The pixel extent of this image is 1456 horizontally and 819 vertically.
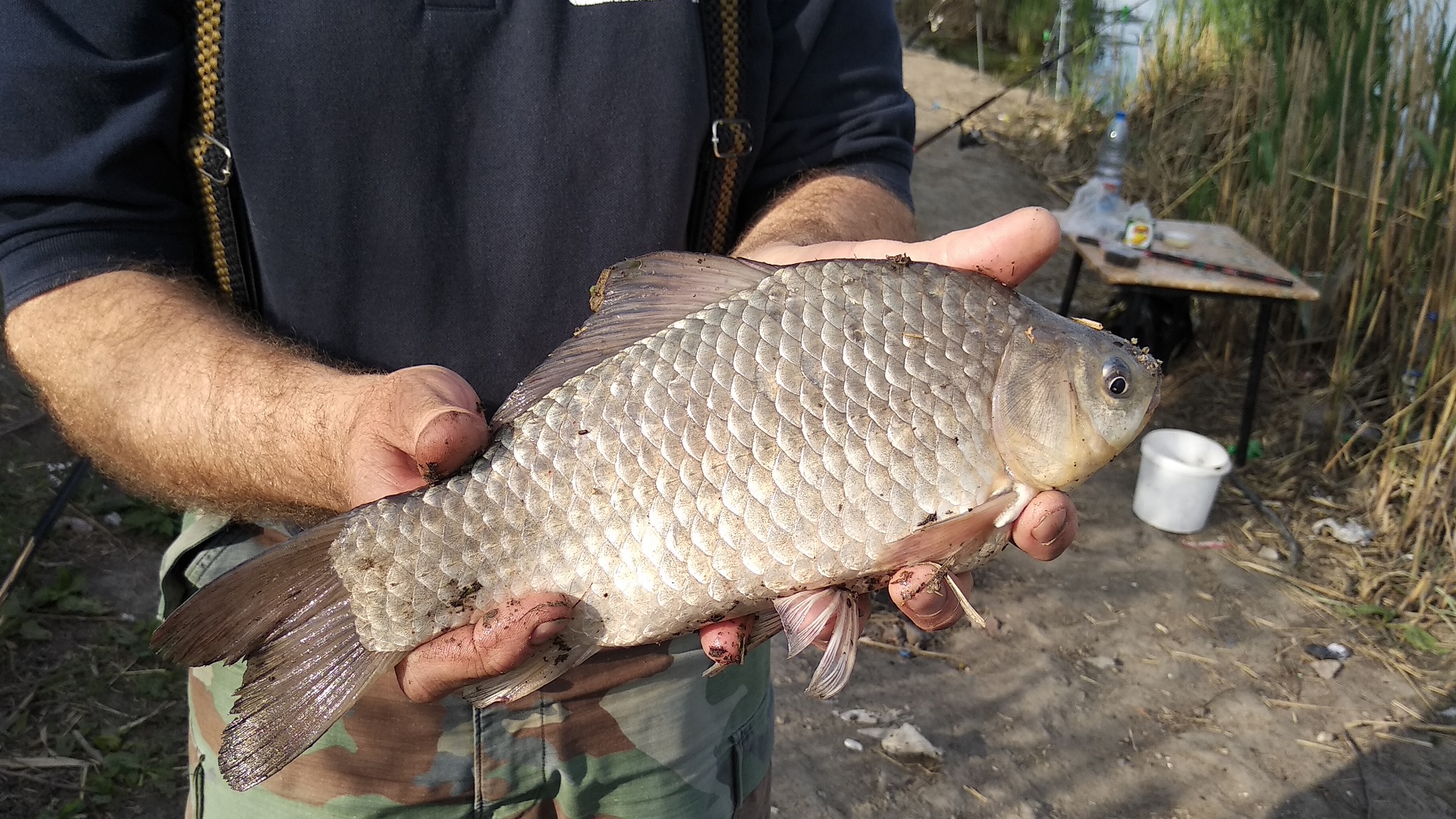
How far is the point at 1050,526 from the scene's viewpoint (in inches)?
49.2

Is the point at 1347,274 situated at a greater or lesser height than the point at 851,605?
lesser

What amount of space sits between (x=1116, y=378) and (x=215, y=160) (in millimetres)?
1164

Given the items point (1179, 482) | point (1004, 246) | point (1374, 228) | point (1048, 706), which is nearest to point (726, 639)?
point (1004, 246)

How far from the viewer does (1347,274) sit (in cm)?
464

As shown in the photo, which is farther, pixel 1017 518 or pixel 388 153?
pixel 388 153

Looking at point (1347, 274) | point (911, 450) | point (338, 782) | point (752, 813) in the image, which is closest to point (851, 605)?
point (911, 450)

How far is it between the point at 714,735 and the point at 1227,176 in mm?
5023

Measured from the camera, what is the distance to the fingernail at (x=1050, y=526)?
4.09 ft

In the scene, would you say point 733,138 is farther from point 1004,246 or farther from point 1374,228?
point 1374,228

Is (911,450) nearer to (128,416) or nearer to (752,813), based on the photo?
(752,813)

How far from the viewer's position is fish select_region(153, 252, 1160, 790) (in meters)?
1.17

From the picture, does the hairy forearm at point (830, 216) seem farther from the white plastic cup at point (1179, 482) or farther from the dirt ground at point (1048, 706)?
the white plastic cup at point (1179, 482)

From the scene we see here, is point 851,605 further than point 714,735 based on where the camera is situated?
No

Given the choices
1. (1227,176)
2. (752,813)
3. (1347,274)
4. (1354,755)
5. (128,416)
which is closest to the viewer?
(128,416)
